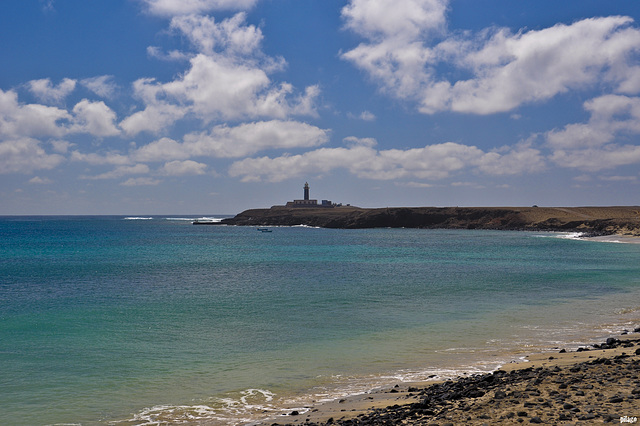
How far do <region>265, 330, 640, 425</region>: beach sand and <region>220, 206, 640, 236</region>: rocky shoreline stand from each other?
387ft

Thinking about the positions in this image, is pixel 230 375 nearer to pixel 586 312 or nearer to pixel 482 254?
pixel 586 312

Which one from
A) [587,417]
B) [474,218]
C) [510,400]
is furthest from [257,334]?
[474,218]

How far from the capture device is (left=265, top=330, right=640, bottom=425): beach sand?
344 inches

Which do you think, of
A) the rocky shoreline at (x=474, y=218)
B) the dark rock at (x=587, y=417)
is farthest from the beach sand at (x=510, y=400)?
the rocky shoreline at (x=474, y=218)

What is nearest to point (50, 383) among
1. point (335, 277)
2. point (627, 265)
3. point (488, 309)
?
point (488, 309)

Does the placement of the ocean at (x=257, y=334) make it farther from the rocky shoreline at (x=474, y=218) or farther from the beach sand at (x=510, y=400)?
the rocky shoreline at (x=474, y=218)

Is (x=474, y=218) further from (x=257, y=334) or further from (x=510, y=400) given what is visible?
(x=510, y=400)

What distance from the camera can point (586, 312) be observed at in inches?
929

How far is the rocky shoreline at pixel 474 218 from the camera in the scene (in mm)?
131625

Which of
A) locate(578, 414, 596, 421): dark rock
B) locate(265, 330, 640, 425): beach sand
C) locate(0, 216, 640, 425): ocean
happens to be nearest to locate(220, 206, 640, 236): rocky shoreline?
locate(0, 216, 640, 425): ocean

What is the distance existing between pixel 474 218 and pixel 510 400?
503ft

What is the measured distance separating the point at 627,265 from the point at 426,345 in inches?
1504

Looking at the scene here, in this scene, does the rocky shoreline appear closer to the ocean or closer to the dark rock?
the ocean

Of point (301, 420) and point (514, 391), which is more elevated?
point (514, 391)
